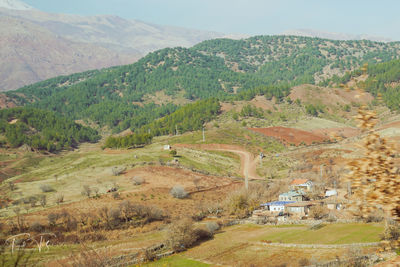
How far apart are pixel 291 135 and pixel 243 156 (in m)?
33.1

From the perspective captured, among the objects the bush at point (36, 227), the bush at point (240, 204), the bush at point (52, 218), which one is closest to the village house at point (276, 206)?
the bush at point (240, 204)

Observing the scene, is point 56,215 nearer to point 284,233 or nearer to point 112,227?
point 112,227

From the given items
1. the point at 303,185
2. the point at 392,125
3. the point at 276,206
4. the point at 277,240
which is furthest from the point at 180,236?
the point at 392,125

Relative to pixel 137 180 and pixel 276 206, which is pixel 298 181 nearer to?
pixel 276 206

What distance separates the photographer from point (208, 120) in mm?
159625

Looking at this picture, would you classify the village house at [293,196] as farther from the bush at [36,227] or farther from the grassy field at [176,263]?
the bush at [36,227]

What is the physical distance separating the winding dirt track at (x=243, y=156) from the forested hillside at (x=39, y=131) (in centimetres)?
6455

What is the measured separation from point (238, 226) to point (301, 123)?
10646cm

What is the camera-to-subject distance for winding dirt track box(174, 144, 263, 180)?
94.2 meters

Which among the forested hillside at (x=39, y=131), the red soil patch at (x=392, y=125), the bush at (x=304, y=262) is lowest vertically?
the forested hillside at (x=39, y=131)

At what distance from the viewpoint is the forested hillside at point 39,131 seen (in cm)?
14475

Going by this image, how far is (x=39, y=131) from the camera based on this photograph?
562 ft

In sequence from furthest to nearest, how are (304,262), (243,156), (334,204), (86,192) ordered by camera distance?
(243,156) → (86,192) → (334,204) → (304,262)

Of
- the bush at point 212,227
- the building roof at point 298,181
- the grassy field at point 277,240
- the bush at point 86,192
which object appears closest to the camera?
the grassy field at point 277,240
